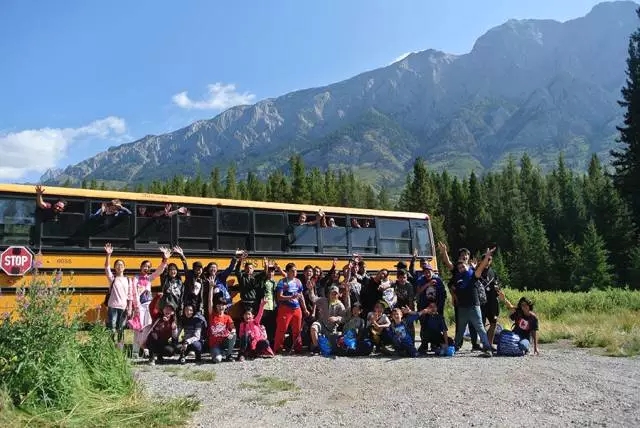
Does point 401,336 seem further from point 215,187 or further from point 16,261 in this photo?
point 215,187

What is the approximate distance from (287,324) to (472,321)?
383cm

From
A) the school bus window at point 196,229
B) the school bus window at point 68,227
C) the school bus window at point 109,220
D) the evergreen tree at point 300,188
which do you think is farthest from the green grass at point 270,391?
the evergreen tree at point 300,188

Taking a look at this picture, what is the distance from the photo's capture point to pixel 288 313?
35.8ft

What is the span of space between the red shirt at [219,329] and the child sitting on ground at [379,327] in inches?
112

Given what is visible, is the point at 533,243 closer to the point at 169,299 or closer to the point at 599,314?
the point at 599,314

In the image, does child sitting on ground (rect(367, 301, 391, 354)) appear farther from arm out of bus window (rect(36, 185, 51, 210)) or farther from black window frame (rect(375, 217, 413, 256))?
arm out of bus window (rect(36, 185, 51, 210))

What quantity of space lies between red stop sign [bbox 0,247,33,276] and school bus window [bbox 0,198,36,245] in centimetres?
23

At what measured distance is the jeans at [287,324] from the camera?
10.9 m

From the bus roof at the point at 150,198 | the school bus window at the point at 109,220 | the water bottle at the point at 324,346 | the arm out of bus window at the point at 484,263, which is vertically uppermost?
the bus roof at the point at 150,198

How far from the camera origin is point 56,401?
17.2ft

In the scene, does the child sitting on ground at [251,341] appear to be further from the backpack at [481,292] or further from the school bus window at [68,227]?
Answer: the backpack at [481,292]

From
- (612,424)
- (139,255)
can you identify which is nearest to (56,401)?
(612,424)

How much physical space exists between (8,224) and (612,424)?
10724 millimetres

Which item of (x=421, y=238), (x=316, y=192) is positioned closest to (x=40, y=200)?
(x=421, y=238)
